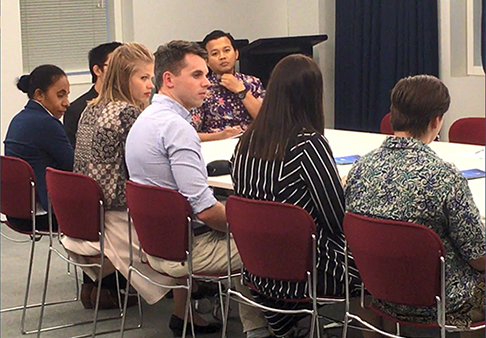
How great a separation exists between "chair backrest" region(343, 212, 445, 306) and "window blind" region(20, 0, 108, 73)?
4.49 metres

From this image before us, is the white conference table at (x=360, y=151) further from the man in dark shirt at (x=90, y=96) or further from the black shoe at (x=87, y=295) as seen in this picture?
the black shoe at (x=87, y=295)

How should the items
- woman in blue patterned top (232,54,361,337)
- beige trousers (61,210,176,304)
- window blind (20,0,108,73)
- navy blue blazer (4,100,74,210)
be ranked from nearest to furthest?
woman in blue patterned top (232,54,361,337) < beige trousers (61,210,176,304) < navy blue blazer (4,100,74,210) < window blind (20,0,108,73)

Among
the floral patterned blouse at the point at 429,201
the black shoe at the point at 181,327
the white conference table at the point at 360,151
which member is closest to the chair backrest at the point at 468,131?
the white conference table at the point at 360,151

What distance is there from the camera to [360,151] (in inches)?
155

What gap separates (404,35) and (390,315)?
411 cm

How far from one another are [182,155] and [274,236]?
0.64 meters

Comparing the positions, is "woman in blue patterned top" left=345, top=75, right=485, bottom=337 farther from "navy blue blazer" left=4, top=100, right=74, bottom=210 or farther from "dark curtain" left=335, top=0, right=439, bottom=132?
"dark curtain" left=335, top=0, right=439, bottom=132

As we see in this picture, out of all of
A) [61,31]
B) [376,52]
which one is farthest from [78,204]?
[376,52]

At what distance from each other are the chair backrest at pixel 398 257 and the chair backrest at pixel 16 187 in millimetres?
1792

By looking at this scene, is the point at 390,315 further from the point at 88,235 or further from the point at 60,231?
the point at 60,231

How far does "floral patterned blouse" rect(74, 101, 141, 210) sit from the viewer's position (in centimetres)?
357

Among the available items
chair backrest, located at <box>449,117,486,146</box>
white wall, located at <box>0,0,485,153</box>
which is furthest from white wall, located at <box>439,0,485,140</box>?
chair backrest, located at <box>449,117,486,146</box>

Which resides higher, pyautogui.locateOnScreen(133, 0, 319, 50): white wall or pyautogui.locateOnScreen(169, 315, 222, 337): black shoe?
pyautogui.locateOnScreen(133, 0, 319, 50): white wall

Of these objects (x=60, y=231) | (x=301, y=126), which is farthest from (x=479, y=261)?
(x=60, y=231)
